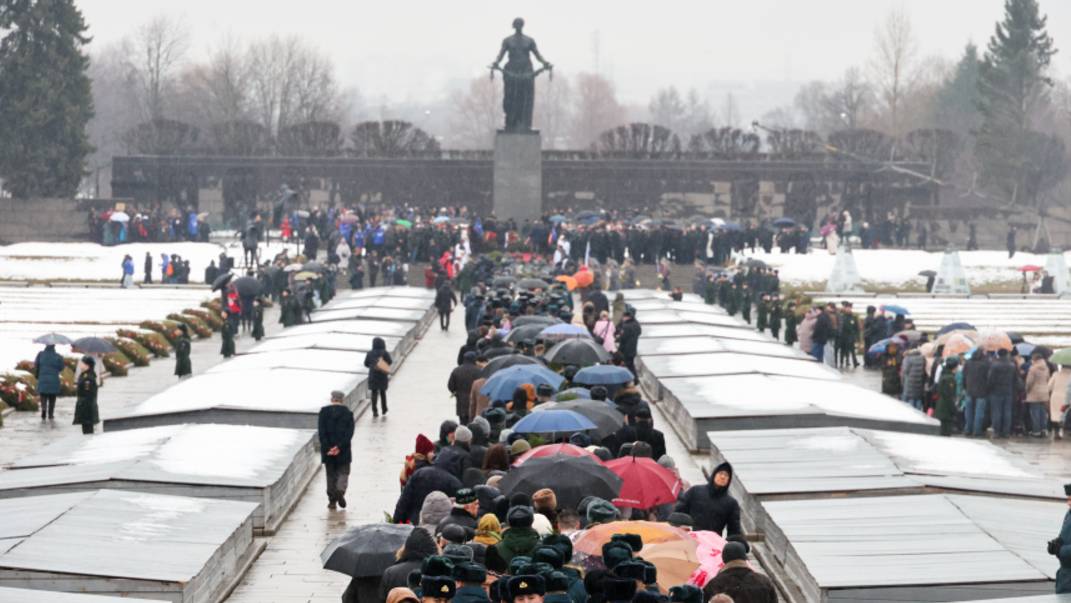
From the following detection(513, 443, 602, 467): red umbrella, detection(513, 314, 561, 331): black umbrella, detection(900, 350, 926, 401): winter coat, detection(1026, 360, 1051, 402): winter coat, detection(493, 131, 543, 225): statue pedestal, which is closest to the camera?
detection(513, 443, 602, 467): red umbrella

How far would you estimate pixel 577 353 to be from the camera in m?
25.2

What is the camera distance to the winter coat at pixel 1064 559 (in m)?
13.6

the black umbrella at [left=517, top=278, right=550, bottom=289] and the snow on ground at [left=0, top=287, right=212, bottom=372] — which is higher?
the black umbrella at [left=517, top=278, right=550, bottom=289]

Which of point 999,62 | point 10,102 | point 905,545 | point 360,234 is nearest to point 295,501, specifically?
point 905,545

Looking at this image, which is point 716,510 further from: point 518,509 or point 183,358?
point 183,358

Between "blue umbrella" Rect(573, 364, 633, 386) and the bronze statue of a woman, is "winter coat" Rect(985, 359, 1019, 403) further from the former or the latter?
the bronze statue of a woman

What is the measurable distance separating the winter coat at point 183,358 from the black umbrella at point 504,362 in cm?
1101

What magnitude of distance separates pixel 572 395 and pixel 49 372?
11.6 metres

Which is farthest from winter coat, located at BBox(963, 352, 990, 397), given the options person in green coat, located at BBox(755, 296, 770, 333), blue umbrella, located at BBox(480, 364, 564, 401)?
person in green coat, located at BBox(755, 296, 770, 333)

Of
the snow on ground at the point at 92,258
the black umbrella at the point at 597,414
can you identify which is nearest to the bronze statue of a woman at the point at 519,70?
Answer: the snow on ground at the point at 92,258

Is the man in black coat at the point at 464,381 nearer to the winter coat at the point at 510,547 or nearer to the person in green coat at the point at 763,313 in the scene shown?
the winter coat at the point at 510,547

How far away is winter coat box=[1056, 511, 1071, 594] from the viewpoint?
1358 cm

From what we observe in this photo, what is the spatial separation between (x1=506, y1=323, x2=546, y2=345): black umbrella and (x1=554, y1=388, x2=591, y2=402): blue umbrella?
20.6ft

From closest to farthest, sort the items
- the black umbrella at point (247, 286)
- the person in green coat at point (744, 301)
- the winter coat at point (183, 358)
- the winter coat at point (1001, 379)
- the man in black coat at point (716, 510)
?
1. the man in black coat at point (716, 510)
2. the winter coat at point (1001, 379)
3. the winter coat at point (183, 358)
4. the black umbrella at point (247, 286)
5. the person in green coat at point (744, 301)
